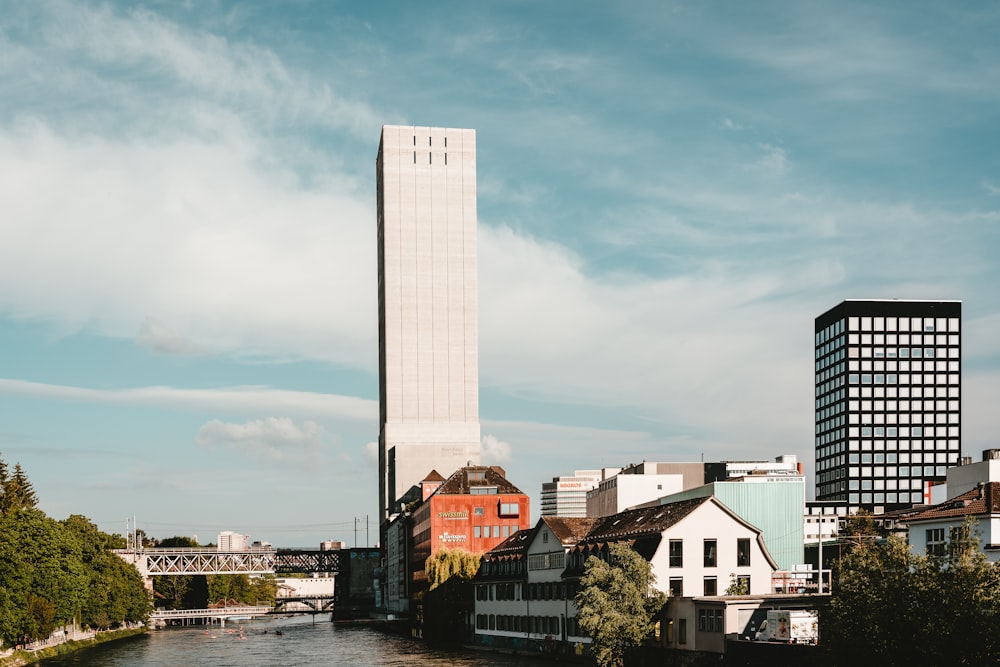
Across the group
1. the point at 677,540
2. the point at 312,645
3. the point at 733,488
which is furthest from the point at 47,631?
the point at 733,488

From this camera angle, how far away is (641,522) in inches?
3964

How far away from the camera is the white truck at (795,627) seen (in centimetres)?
7288

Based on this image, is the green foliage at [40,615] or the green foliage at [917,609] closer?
the green foliage at [917,609]

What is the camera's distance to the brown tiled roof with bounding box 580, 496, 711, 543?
94.1 meters

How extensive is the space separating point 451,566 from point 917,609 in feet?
301

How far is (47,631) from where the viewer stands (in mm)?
118938

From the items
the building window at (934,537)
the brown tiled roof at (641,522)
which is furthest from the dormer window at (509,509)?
the building window at (934,537)

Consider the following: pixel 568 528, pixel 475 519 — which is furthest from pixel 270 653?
pixel 475 519

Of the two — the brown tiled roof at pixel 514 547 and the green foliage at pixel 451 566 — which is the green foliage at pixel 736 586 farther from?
the green foliage at pixel 451 566

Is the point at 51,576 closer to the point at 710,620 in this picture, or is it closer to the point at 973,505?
the point at 710,620

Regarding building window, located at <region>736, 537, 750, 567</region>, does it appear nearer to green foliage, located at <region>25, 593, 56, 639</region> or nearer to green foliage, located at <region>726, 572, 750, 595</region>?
green foliage, located at <region>726, 572, 750, 595</region>

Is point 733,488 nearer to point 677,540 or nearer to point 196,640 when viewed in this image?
point 677,540

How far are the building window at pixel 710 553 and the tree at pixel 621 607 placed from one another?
18.9 ft

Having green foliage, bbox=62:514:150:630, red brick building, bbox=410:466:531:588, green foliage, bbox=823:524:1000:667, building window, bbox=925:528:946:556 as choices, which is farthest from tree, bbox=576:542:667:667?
red brick building, bbox=410:466:531:588
